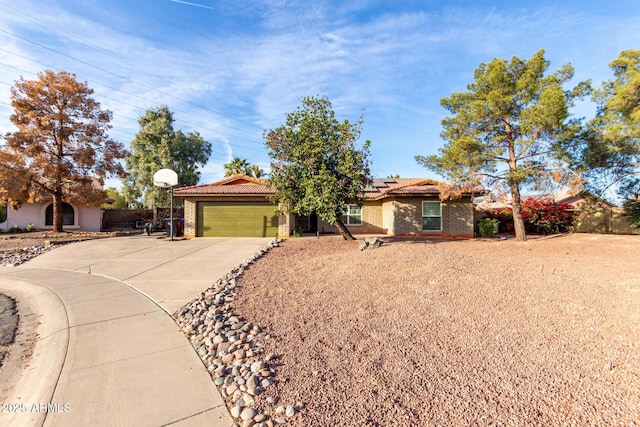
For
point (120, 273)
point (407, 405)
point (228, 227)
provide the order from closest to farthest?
point (407, 405) → point (120, 273) → point (228, 227)

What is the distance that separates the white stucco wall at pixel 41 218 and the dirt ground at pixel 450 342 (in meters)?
21.7

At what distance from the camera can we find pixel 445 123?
1259cm

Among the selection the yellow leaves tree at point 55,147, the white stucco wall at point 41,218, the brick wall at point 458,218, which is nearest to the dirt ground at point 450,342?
the brick wall at point 458,218

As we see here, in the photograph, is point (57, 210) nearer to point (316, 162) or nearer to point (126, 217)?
point (126, 217)

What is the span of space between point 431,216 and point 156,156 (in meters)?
21.9

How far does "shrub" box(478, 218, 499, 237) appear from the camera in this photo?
16.2 meters

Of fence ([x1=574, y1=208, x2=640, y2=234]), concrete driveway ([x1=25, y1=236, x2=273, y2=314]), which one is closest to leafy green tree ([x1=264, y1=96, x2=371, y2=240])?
concrete driveway ([x1=25, y1=236, x2=273, y2=314])

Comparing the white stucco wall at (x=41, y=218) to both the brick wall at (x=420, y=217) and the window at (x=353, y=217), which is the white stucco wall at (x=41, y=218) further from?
the brick wall at (x=420, y=217)

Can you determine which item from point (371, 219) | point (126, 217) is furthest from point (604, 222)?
point (126, 217)

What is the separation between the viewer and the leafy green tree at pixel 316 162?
32.3 feet

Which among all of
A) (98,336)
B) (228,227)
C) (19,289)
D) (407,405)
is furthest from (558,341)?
(228,227)

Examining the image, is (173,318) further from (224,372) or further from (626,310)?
(626,310)

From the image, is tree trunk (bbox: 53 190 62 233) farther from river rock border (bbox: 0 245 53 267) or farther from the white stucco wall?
river rock border (bbox: 0 245 53 267)

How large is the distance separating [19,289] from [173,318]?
4997 millimetres
